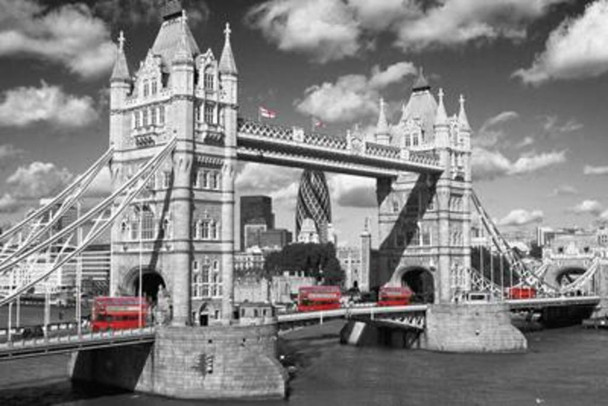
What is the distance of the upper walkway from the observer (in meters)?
72.6

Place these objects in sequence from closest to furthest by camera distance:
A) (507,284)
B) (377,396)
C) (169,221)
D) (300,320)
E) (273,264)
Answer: (377,396)
(169,221)
(300,320)
(507,284)
(273,264)

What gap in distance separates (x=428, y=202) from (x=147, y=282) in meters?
38.8

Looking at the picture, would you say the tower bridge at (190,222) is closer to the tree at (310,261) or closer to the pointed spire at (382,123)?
the pointed spire at (382,123)

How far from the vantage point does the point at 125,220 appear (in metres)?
67.9

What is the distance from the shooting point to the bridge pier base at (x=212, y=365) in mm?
54562

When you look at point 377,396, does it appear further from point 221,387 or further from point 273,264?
point 273,264

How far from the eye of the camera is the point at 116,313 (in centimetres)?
5850

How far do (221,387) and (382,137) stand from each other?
51209mm

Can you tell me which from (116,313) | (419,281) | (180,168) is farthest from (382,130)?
(116,313)

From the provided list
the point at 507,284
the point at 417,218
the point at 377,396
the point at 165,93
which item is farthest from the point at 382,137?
the point at 507,284

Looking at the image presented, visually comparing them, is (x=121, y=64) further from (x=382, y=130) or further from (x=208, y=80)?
(x=382, y=130)

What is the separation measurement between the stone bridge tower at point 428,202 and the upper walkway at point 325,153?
2.04 m

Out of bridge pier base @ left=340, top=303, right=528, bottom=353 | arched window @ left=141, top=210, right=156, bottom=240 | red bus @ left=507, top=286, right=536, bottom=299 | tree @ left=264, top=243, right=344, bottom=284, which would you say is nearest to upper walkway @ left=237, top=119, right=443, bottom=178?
arched window @ left=141, top=210, right=156, bottom=240

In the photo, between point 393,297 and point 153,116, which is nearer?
point 153,116
